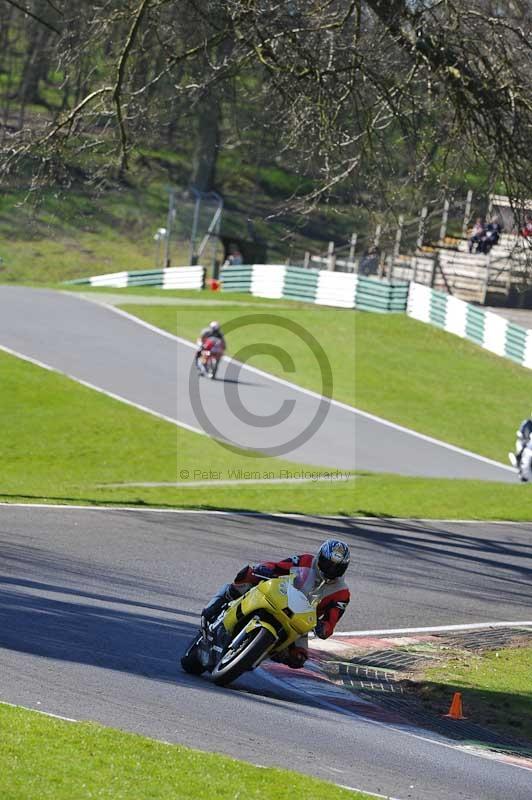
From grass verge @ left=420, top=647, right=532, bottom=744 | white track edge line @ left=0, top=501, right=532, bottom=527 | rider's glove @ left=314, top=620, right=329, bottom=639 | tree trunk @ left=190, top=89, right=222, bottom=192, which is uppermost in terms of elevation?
tree trunk @ left=190, top=89, right=222, bottom=192

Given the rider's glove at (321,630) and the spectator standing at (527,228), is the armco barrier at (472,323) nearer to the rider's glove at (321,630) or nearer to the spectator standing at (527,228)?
the spectator standing at (527,228)

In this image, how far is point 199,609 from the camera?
41.3 ft

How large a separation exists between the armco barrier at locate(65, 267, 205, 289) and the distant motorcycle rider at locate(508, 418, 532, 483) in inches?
879

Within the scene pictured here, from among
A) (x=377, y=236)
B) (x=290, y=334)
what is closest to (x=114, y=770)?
(x=377, y=236)

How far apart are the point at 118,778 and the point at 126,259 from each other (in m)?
51.0

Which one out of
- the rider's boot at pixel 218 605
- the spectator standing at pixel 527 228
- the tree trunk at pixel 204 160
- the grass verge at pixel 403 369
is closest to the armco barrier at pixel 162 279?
the grass verge at pixel 403 369

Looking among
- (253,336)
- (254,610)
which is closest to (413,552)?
(254,610)

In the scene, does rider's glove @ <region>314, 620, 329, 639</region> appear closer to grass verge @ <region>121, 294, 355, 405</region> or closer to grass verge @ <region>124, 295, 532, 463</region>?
grass verge @ <region>124, 295, 532, 463</region>

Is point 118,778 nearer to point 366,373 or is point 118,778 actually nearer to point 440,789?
point 440,789

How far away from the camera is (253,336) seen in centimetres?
3606

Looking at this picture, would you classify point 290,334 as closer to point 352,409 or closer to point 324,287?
point 324,287

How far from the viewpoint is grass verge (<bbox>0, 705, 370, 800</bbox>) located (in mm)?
6254

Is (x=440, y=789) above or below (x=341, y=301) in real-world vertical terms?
below

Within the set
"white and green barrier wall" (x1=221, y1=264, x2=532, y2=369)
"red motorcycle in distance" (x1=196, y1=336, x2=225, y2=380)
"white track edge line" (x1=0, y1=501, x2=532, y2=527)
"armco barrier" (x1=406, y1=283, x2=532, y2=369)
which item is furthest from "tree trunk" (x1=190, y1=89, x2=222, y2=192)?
"white track edge line" (x1=0, y1=501, x2=532, y2=527)
